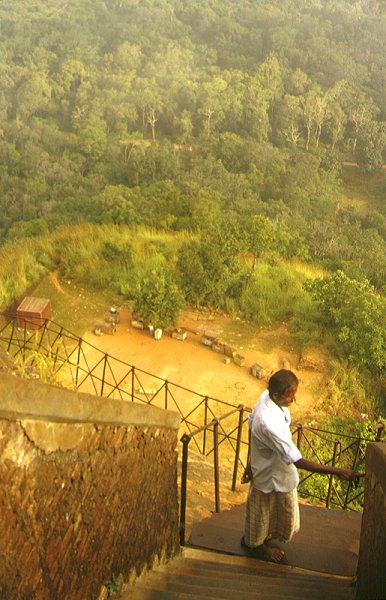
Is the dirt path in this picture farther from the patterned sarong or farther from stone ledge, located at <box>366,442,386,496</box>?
stone ledge, located at <box>366,442,386,496</box>

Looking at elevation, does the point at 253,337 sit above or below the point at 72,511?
below

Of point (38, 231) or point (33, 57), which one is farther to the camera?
point (33, 57)

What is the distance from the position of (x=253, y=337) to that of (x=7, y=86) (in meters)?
40.8

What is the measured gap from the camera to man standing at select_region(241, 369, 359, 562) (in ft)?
10.0

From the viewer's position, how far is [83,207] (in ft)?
73.8

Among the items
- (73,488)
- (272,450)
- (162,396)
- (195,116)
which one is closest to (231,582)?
(272,450)

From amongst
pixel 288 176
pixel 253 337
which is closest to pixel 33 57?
pixel 288 176

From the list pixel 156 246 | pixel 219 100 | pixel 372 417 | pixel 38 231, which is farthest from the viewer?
pixel 219 100

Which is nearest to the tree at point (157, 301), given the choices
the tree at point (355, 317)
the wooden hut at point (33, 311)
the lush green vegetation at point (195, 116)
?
the wooden hut at point (33, 311)

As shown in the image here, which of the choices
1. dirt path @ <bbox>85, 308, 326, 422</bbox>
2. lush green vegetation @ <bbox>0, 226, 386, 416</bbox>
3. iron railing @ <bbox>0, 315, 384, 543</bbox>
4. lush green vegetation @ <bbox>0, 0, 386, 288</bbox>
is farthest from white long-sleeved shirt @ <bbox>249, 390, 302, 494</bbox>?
lush green vegetation @ <bbox>0, 0, 386, 288</bbox>

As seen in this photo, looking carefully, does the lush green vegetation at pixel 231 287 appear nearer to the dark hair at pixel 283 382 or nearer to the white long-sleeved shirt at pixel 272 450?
the white long-sleeved shirt at pixel 272 450

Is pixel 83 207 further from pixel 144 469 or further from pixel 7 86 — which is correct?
pixel 7 86

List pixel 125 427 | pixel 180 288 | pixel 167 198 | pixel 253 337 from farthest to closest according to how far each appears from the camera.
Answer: pixel 167 198, pixel 180 288, pixel 253 337, pixel 125 427

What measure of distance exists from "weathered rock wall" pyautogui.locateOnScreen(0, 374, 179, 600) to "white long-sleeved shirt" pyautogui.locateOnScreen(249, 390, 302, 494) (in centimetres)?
47
